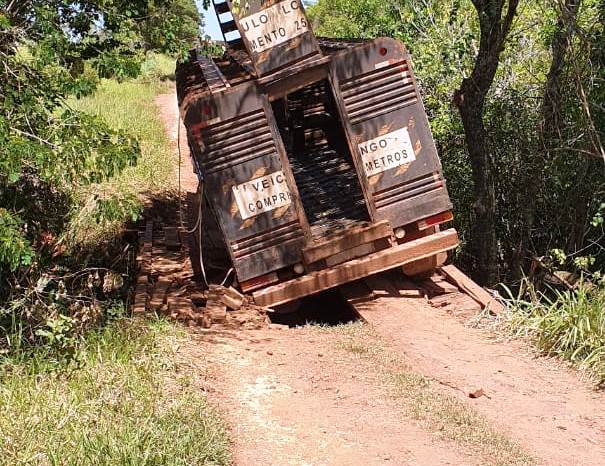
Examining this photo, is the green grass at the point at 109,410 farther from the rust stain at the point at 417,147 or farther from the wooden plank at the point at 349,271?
the rust stain at the point at 417,147

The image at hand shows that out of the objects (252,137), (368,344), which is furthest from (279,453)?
(252,137)

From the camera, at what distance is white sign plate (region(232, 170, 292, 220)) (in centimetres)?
764

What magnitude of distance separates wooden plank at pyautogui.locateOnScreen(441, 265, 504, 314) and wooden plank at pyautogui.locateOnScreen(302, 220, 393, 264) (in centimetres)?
120

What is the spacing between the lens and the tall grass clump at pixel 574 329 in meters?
6.76

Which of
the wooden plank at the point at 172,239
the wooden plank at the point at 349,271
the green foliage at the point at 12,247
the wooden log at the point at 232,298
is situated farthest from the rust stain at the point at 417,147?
the green foliage at the point at 12,247

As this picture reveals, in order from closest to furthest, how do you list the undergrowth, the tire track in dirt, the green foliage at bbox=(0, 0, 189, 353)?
1. the tire track in dirt
2. the green foliage at bbox=(0, 0, 189, 353)
3. the undergrowth

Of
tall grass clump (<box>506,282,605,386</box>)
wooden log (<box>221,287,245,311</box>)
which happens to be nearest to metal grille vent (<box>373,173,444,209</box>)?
tall grass clump (<box>506,282,605,386</box>)

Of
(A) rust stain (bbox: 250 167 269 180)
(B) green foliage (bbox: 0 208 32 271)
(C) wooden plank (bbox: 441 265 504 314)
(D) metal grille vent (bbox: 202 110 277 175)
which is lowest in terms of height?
(C) wooden plank (bbox: 441 265 504 314)

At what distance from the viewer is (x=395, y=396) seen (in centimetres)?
574

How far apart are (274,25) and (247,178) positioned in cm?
157

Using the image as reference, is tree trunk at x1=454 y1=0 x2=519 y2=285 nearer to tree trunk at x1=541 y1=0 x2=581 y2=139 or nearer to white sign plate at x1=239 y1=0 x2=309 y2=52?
tree trunk at x1=541 y1=0 x2=581 y2=139

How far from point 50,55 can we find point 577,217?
25.8 ft

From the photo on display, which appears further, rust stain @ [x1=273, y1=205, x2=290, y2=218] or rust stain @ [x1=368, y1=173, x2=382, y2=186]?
rust stain @ [x1=368, y1=173, x2=382, y2=186]

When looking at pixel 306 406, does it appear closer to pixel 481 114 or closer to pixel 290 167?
pixel 290 167
